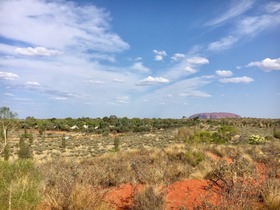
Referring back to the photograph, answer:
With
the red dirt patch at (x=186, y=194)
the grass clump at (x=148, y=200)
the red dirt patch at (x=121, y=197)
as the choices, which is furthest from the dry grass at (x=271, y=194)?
the red dirt patch at (x=121, y=197)

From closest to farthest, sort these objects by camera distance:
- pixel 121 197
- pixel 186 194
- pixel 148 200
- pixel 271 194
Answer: pixel 271 194, pixel 148 200, pixel 186 194, pixel 121 197

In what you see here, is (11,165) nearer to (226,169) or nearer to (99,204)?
(99,204)

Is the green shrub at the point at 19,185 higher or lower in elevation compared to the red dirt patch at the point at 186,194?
higher

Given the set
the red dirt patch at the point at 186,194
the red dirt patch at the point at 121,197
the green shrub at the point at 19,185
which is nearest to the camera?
the green shrub at the point at 19,185

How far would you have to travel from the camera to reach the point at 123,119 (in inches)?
3415

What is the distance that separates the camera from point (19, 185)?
8961 mm

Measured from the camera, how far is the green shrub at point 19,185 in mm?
8305

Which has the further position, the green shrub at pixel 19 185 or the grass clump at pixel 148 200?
the green shrub at pixel 19 185

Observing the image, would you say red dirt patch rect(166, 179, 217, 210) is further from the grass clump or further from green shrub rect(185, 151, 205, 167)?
green shrub rect(185, 151, 205, 167)

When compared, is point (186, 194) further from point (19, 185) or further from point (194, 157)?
point (194, 157)

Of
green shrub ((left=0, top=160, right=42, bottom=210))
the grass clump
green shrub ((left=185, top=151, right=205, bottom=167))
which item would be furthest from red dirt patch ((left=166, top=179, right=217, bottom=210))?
green shrub ((left=185, top=151, right=205, bottom=167))

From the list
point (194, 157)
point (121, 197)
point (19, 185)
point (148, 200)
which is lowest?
point (121, 197)

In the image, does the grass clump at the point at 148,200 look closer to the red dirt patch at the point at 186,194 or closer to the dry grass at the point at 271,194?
the red dirt patch at the point at 186,194

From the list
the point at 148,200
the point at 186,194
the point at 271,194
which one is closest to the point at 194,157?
the point at 186,194
